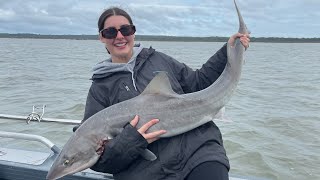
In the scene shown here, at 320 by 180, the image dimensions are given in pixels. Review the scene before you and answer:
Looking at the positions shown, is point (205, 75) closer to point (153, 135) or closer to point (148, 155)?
point (153, 135)

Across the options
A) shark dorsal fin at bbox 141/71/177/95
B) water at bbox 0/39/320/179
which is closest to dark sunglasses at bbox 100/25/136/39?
shark dorsal fin at bbox 141/71/177/95

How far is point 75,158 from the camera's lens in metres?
2.94

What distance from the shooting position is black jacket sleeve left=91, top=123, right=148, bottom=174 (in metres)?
2.96

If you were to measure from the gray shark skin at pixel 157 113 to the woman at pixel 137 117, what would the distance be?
0.07 meters

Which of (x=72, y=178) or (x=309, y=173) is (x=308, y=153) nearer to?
(x=309, y=173)

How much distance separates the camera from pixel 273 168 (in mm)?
7309

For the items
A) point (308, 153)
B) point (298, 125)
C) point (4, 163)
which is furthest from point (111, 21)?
point (298, 125)

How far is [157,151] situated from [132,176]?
0.86 ft

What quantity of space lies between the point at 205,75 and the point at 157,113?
711 mm

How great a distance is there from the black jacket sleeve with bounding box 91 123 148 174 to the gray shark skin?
0.07m

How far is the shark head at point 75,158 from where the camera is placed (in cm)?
293

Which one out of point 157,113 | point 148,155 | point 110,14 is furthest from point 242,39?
point 148,155

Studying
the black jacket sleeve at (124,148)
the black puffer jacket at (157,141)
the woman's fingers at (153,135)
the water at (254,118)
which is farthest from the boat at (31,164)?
the water at (254,118)

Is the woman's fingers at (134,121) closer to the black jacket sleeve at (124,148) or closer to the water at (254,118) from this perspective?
the black jacket sleeve at (124,148)
